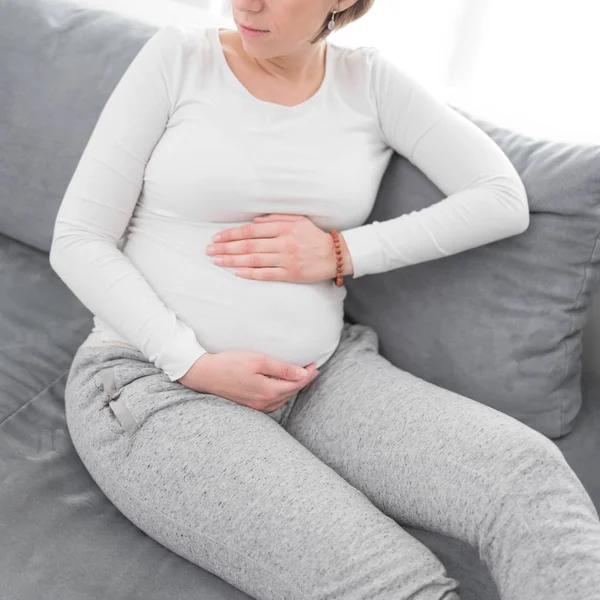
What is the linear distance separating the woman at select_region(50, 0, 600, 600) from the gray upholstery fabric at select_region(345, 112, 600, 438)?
0.19 ft

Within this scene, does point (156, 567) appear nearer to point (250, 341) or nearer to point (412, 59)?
point (250, 341)

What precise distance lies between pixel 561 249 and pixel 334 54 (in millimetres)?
485

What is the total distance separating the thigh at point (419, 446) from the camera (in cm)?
102

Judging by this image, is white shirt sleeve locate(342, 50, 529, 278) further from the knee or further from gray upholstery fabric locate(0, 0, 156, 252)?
gray upholstery fabric locate(0, 0, 156, 252)

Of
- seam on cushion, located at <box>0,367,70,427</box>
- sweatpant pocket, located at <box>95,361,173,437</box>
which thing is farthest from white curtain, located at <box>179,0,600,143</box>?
seam on cushion, located at <box>0,367,70,427</box>

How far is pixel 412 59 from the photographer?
174cm

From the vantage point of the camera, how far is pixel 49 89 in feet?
4.98

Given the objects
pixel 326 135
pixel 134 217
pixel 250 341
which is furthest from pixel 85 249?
pixel 326 135

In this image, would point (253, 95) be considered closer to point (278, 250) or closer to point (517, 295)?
point (278, 250)

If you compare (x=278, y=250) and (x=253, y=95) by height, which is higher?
(x=253, y=95)

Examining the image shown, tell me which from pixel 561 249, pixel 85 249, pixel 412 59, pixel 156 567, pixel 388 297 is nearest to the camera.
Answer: pixel 156 567

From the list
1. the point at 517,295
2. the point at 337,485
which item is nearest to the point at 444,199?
the point at 517,295

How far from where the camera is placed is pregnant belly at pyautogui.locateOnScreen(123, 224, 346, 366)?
1215mm

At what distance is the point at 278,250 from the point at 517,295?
0.40m
